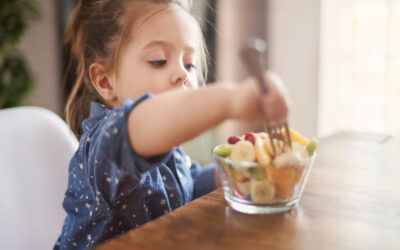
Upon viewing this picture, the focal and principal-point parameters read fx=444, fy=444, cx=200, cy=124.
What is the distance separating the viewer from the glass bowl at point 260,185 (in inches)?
22.9

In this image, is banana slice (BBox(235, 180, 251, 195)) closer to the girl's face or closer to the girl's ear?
the girl's face

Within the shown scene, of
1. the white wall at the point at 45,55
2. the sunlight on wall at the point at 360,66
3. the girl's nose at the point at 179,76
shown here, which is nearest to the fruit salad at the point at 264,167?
the girl's nose at the point at 179,76

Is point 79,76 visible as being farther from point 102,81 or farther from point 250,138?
point 250,138

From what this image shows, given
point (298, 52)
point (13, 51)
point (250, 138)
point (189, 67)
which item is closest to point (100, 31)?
point (189, 67)

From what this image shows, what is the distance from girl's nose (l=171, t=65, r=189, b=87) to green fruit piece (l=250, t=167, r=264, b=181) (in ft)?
0.98

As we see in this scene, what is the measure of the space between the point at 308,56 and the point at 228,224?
1.86 m

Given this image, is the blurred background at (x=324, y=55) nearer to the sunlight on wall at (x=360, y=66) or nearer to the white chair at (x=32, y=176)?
the sunlight on wall at (x=360, y=66)

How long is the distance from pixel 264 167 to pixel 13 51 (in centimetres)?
299

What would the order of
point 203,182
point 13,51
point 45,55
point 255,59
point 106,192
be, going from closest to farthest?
point 255,59 → point 106,192 → point 203,182 → point 13,51 → point 45,55

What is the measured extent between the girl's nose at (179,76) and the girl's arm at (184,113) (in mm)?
245

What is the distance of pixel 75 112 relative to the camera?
114 cm

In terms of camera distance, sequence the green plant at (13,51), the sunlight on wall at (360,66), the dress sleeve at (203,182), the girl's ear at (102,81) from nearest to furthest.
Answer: the girl's ear at (102,81), the dress sleeve at (203,182), the sunlight on wall at (360,66), the green plant at (13,51)

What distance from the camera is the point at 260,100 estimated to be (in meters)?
0.49

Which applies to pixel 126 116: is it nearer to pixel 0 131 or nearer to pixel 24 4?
pixel 0 131
